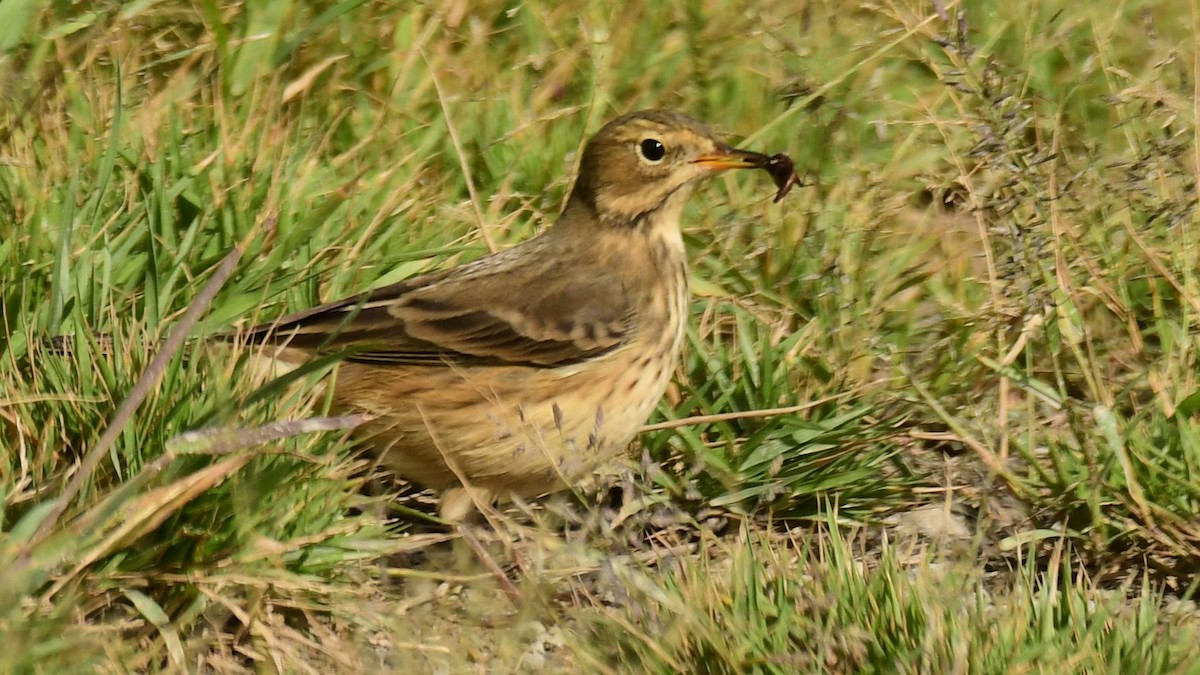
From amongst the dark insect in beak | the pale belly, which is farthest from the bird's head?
the pale belly

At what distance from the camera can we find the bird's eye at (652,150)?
17.3ft

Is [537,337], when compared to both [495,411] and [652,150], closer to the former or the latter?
[495,411]

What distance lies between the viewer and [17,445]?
4.03m

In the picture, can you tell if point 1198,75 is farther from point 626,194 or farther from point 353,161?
point 353,161

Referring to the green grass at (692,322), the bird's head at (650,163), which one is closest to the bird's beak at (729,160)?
the bird's head at (650,163)

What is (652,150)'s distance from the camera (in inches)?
208

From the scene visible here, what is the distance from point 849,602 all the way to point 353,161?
2.77 meters

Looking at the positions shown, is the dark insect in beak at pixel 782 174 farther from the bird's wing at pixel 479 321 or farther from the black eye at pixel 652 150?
the bird's wing at pixel 479 321

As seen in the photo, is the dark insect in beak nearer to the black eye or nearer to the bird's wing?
the black eye

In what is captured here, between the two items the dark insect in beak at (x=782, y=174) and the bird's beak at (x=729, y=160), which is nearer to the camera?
the bird's beak at (x=729, y=160)

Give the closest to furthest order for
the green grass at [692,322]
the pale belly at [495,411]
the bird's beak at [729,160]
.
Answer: the green grass at [692,322]
the pale belly at [495,411]
the bird's beak at [729,160]

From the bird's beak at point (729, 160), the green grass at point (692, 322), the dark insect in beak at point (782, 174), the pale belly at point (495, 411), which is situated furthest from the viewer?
the dark insect in beak at point (782, 174)

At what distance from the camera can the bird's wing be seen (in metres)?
4.77

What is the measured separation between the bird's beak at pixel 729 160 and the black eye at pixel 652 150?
0.35ft
